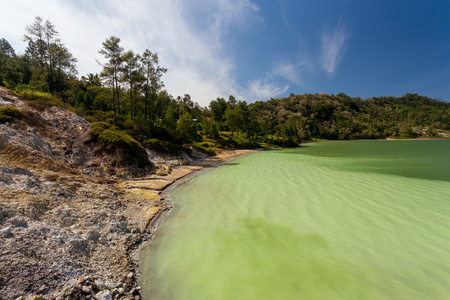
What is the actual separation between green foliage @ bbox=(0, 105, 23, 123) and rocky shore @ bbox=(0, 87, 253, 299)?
1.12ft

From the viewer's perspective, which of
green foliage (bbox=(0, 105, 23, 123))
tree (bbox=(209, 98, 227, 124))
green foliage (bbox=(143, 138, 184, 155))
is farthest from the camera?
tree (bbox=(209, 98, 227, 124))

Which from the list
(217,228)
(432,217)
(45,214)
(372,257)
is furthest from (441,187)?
(45,214)

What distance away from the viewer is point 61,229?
6215mm

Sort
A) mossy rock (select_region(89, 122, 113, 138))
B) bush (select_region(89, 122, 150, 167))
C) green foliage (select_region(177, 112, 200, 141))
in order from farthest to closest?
green foliage (select_region(177, 112, 200, 141)), mossy rock (select_region(89, 122, 113, 138)), bush (select_region(89, 122, 150, 167))

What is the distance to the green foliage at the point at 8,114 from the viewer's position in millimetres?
12570

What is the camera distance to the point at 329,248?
7367 mm

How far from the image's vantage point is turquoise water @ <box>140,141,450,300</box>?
216 inches

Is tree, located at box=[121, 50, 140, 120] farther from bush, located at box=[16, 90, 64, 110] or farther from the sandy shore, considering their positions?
the sandy shore

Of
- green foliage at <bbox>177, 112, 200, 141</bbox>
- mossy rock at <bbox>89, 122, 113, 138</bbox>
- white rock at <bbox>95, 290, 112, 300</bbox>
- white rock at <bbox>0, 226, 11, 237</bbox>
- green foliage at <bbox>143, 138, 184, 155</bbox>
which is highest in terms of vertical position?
green foliage at <bbox>177, 112, 200, 141</bbox>

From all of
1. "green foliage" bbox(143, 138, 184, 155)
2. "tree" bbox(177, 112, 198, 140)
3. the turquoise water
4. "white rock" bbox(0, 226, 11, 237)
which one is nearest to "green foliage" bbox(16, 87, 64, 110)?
"green foliage" bbox(143, 138, 184, 155)

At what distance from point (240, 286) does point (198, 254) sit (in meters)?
2.17

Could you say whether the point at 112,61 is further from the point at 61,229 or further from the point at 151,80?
the point at 61,229

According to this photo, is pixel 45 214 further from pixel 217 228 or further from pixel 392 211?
pixel 392 211

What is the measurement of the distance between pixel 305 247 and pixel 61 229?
9.11 metres
